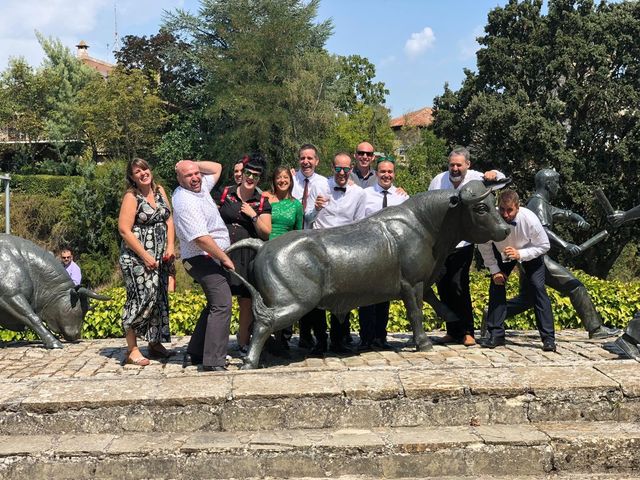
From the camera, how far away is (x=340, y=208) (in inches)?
289

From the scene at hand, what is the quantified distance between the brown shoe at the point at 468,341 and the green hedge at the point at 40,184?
31.9 m

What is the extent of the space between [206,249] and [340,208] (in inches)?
62.8

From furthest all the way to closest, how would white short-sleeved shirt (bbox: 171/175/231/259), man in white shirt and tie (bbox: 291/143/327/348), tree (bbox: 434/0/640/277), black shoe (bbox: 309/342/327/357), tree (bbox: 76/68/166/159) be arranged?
tree (bbox: 76/68/166/159) → tree (bbox: 434/0/640/277) → man in white shirt and tie (bbox: 291/143/327/348) → black shoe (bbox: 309/342/327/357) → white short-sleeved shirt (bbox: 171/175/231/259)

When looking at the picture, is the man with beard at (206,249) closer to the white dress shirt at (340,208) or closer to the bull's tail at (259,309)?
the bull's tail at (259,309)

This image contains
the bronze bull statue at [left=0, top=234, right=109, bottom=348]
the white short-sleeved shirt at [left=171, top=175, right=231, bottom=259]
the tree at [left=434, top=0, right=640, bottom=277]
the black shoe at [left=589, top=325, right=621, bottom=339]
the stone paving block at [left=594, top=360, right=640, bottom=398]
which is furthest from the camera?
the tree at [left=434, top=0, right=640, bottom=277]

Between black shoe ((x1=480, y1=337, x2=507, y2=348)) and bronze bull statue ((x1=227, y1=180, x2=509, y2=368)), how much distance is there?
79 centimetres

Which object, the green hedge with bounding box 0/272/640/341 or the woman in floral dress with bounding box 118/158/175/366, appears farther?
the green hedge with bounding box 0/272/640/341

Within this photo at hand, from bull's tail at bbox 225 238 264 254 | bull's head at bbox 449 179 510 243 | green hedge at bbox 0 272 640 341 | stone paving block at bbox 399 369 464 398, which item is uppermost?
bull's head at bbox 449 179 510 243

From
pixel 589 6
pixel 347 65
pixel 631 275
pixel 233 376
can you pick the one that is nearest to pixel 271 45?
pixel 347 65

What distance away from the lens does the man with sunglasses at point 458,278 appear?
7.60m

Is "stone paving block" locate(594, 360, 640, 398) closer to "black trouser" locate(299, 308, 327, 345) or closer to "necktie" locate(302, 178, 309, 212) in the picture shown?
"black trouser" locate(299, 308, 327, 345)

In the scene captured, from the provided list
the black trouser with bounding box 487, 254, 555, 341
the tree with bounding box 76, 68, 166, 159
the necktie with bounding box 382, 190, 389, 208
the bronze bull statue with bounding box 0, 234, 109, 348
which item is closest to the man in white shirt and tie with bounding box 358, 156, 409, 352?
the necktie with bounding box 382, 190, 389, 208

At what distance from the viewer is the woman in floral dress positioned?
6.82 metres

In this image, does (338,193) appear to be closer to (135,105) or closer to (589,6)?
(589,6)
